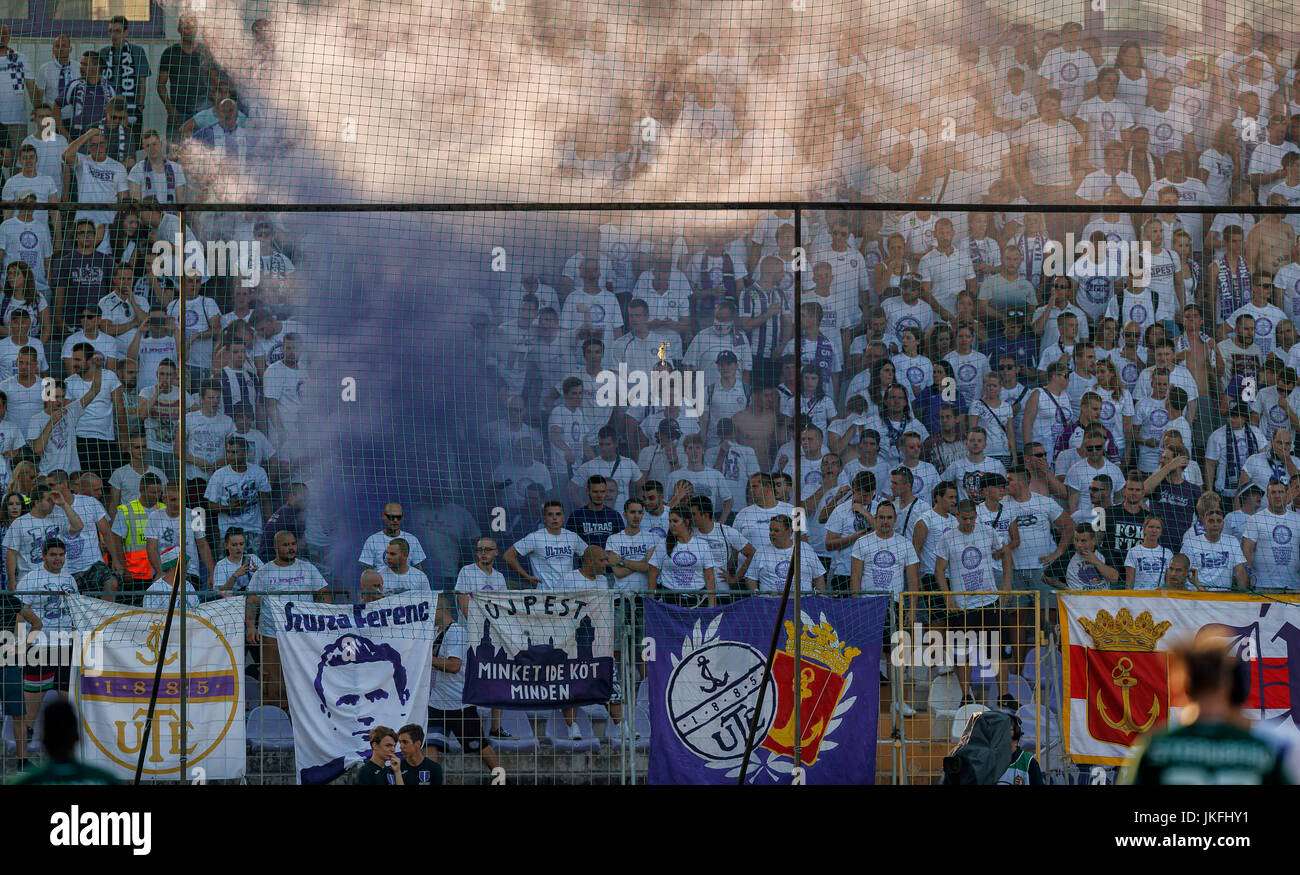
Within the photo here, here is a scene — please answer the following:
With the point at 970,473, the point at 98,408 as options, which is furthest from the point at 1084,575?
the point at 98,408

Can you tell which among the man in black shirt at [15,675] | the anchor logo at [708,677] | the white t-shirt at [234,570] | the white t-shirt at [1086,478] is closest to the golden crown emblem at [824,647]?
the anchor logo at [708,677]

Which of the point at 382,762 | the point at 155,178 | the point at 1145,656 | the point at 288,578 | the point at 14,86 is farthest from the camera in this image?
the point at 14,86

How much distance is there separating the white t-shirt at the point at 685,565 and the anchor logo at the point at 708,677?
1.06 m

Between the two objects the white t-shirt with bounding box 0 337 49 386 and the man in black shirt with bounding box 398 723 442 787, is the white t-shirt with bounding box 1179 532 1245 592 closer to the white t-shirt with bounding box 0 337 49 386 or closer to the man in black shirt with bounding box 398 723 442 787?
the man in black shirt with bounding box 398 723 442 787

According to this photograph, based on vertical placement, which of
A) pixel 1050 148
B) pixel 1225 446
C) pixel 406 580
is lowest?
pixel 406 580

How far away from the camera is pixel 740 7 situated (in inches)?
450

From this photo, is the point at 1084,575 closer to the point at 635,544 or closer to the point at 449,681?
the point at 635,544

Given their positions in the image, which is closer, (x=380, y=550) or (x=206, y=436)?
(x=380, y=550)

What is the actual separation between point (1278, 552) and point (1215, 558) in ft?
1.27

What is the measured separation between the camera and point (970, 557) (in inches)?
356

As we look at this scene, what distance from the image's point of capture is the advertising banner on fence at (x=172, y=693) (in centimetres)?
789

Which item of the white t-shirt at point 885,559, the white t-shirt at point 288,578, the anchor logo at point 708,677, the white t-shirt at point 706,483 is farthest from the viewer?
the white t-shirt at point 706,483

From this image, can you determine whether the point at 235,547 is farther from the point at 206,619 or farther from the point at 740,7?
the point at 740,7

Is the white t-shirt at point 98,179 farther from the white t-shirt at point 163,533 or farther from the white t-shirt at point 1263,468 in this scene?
the white t-shirt at point 1263,468
